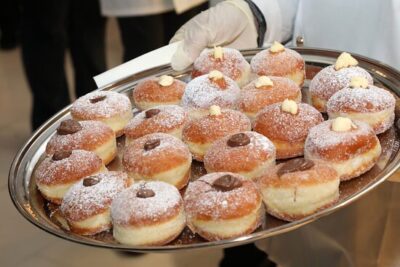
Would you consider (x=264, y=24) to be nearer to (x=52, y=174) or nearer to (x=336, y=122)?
(x=336, y=122)

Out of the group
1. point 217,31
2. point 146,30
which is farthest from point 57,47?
point 217,31

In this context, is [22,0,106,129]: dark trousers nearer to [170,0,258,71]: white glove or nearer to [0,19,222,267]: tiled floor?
[0,19,222,267]: tiled floor

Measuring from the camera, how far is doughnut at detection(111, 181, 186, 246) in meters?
1.06

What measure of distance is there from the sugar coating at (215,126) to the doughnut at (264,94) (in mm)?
62

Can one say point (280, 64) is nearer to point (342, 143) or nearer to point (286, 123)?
point (286, 123)

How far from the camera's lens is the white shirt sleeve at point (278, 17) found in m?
1.77

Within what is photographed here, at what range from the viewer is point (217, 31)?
5.78 ft

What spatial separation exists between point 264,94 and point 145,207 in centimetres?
49

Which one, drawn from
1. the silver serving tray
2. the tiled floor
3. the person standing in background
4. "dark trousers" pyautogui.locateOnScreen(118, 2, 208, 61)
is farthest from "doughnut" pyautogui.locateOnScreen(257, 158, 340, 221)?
"dark trousers" pyautogui.locateOnScreen(118, 2, 208, 61)

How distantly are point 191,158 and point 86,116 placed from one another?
1.08 feet

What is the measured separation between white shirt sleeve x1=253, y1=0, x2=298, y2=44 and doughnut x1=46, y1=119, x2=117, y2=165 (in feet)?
2.17

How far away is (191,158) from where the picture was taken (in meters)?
1.29

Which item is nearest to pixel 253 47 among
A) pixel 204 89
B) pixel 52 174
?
pixel 204 89

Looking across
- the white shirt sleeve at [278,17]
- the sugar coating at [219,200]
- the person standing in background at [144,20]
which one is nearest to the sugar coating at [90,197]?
the sugar coating at [219,200]
